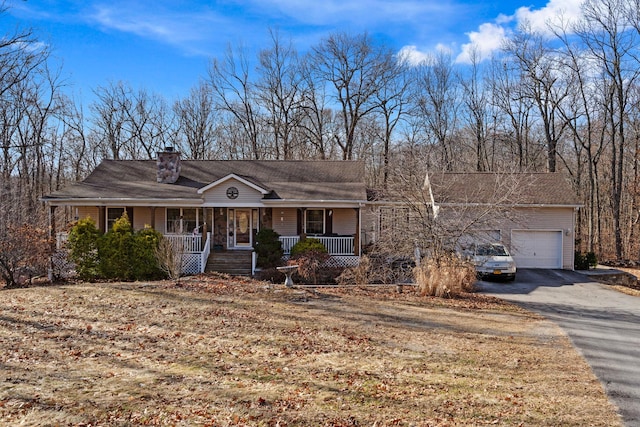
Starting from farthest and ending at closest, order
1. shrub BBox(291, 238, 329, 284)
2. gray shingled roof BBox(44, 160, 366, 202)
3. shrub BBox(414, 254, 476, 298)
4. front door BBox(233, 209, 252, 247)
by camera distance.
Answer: front door BBox(233, 209, 252, 247) < gray shingled roof BBox(44, 160, 366, 202) < shrub BBox(291, 238, 329, 284) < shrub BBox(414, 254, 476, 298)

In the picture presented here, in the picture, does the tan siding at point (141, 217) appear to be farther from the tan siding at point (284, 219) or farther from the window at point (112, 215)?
the tan siding at point (284, 219)

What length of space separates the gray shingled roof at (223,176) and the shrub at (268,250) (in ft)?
6.98

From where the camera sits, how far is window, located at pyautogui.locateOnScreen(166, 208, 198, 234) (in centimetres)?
2186

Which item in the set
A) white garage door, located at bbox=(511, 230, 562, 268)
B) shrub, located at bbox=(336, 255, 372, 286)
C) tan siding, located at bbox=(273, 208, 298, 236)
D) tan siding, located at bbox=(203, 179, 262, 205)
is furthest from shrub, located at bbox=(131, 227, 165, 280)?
white garage door, located at bbox=(511, 230, 562, 268)

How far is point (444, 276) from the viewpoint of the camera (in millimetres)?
14531

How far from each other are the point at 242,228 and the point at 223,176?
316cm

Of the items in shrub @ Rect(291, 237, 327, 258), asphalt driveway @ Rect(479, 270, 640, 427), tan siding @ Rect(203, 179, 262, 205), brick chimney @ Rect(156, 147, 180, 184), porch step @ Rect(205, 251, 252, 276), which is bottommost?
asphalt driveway @ Rect(479, 270, 640, 427)

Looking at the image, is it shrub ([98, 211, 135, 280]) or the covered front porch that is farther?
the covered front porch

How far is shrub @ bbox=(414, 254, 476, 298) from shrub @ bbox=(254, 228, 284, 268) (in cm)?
640

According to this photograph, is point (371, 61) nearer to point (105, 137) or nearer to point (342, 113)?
point (342, 113)

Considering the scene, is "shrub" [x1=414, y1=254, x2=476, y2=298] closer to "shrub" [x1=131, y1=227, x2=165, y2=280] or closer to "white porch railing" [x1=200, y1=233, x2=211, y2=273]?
"white porch railing" [x1=200, y1=233, x2=211, y2=273]

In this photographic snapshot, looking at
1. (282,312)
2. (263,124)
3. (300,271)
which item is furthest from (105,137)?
(282,312)

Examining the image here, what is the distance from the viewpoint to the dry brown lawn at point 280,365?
5.63m

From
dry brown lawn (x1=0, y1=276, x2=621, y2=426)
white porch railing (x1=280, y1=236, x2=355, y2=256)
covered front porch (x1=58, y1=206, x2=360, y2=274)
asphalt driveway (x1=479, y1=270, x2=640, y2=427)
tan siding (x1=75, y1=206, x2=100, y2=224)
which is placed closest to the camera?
dry brown lawn (x1=0, y1=276, x2=621, y2=426)
